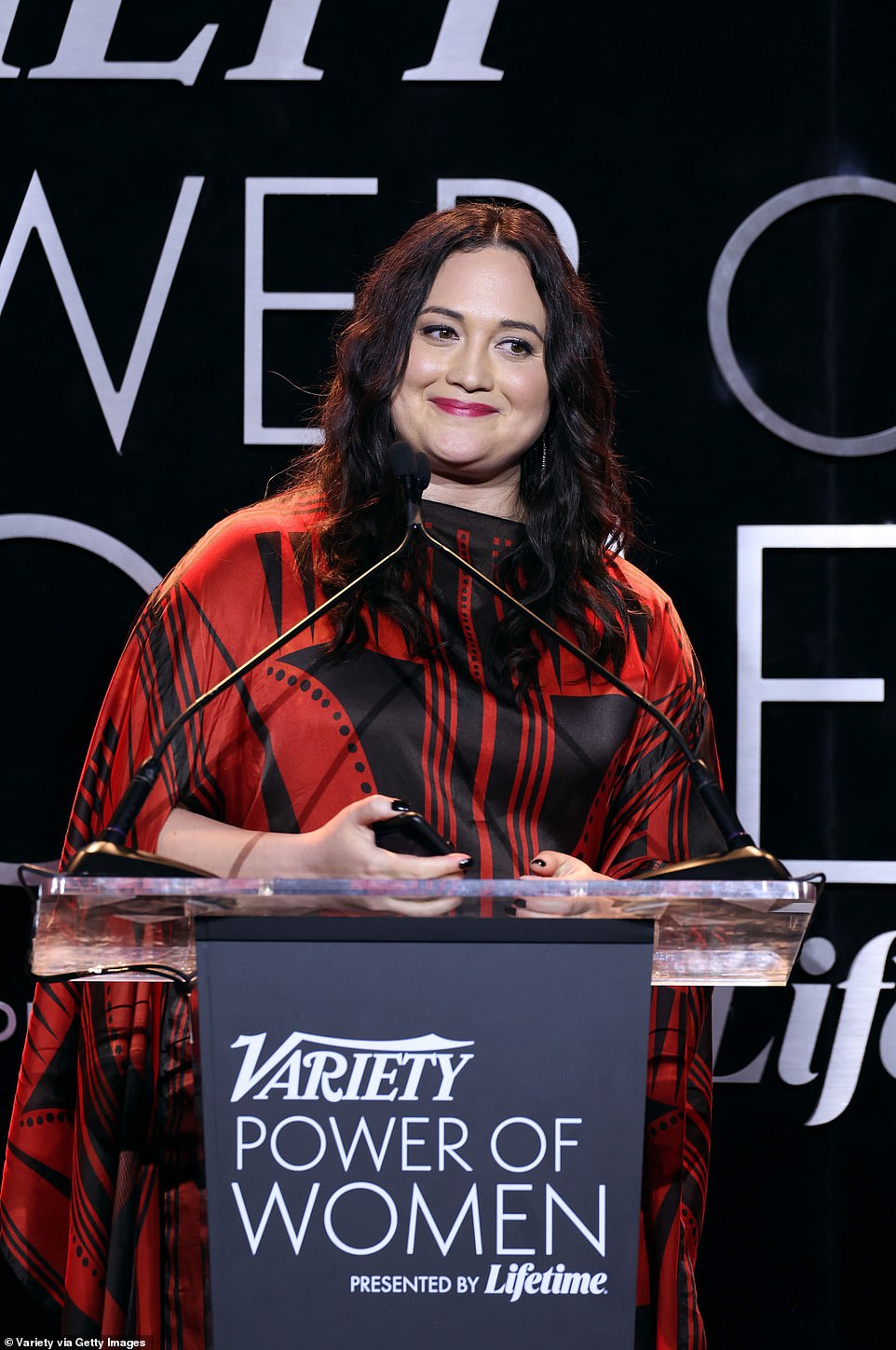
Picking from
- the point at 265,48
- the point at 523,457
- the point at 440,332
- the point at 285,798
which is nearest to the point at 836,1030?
the point at 523,457

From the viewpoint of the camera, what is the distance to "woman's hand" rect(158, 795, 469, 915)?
127 cm

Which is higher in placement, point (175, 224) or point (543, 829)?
point (175, 224)

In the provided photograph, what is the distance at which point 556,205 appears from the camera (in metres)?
2.71

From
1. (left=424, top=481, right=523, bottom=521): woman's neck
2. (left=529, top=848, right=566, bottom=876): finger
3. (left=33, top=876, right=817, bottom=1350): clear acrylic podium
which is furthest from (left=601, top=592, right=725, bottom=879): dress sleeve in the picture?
(left=33, top=876, right=817, bottom=1350): clear acrylic podium

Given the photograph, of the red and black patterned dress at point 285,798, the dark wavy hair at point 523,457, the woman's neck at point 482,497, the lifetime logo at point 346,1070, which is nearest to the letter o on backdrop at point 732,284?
the dark wavy hair at point 523,457

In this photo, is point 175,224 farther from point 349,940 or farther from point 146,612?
point 349,940

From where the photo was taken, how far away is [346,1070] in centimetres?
117

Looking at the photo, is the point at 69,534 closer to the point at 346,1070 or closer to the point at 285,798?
the point at 285,798

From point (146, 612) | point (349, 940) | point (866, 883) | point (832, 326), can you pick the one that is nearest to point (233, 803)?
point (146, 612)

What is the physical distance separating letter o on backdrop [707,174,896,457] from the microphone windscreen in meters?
1.25

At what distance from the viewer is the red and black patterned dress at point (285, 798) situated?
1657mm

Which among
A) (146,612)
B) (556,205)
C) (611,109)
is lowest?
(146,612)

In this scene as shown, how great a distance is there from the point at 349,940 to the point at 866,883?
168 centimetres

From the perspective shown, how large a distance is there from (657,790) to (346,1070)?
80 cm
